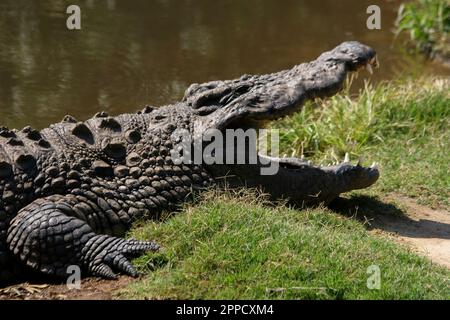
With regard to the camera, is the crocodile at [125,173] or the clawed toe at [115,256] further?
the crocodile at [125,173]

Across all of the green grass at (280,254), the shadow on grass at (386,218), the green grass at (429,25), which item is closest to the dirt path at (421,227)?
the shadow on grass at (386,218)

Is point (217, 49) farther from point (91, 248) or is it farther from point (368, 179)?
point (91, 248)

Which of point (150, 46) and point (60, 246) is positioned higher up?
point (150, 46)

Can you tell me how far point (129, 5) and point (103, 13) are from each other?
87 cm

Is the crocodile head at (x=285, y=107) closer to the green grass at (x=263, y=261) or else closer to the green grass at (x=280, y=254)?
the green grass at (x=280, y=254)

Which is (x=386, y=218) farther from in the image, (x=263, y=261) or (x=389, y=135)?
(x=389, y=135)

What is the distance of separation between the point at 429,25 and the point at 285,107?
796 centimetres

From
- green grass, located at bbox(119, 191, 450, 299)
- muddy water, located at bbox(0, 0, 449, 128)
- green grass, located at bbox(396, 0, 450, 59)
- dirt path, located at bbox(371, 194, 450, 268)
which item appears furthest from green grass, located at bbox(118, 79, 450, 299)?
green grass, located at bbox(396, 0, 450, 59)

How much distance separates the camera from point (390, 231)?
6668 mm

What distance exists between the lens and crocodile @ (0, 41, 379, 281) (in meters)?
5.45

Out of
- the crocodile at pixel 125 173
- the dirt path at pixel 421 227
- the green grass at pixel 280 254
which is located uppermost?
the crocodile at pixel 125 173

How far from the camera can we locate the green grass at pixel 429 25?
13352 mm

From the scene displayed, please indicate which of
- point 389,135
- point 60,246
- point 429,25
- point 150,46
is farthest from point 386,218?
point 429,25

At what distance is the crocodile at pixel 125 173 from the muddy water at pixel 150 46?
146 inches
